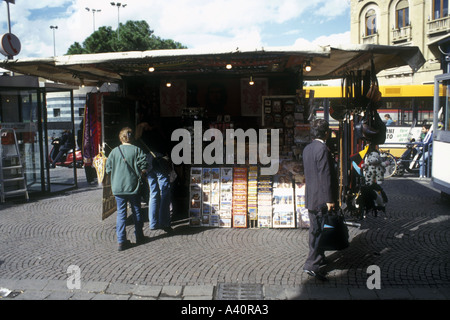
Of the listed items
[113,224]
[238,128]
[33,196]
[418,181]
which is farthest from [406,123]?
[33,196]

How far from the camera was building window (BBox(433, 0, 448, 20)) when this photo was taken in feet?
88.1

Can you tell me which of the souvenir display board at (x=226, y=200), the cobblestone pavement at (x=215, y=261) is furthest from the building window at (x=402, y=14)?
the souvenir display board at (x=226, y=200)

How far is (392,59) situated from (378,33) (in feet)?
95.6

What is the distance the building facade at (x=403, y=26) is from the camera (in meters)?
27.2

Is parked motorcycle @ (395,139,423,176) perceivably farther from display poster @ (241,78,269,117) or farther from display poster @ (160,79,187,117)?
display poster @ (160,79,187,117)

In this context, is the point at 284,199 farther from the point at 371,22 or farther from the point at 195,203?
the point at 371,22

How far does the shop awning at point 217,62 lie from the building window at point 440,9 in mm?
23646

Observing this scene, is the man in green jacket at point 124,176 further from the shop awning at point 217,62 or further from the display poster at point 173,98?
the display poster at point 173,98

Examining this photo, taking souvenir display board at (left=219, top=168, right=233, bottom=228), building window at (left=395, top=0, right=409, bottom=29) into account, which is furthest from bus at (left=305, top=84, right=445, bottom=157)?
building window at (left=395, top=0, right=409, bottom=29)

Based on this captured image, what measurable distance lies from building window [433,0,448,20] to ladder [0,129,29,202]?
1143 inches

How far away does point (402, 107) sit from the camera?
14.2 metres

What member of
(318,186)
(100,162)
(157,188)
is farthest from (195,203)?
(318,186)

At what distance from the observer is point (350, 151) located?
641cm
